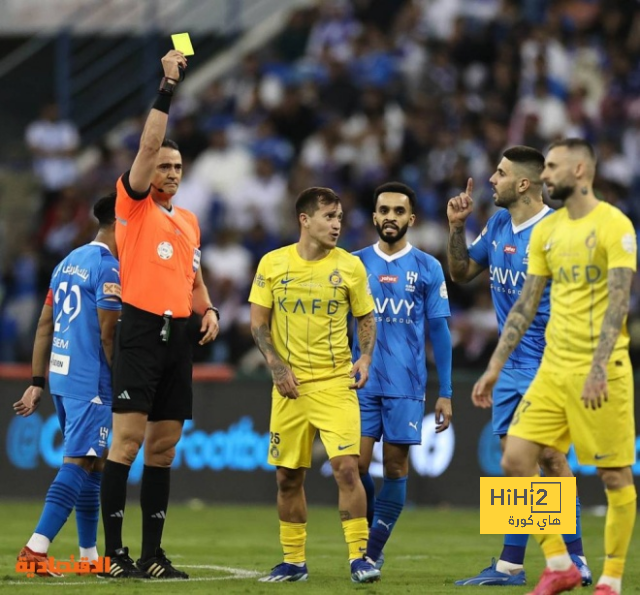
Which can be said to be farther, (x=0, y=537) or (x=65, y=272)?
(x=0, y=537)

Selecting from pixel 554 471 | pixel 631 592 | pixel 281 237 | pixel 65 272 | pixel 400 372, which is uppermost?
pixel 281 237

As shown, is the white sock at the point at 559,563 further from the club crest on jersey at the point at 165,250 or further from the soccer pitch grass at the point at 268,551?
the club crest on jersey at the point at 165,250

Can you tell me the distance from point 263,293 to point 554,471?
2262mm

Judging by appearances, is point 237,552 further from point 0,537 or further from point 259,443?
point 259,443

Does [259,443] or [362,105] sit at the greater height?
[362,105]

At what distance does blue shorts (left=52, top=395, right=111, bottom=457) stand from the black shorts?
1.32ft

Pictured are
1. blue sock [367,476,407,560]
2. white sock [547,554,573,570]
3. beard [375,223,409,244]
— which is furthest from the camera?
beard [375,223,409,244]

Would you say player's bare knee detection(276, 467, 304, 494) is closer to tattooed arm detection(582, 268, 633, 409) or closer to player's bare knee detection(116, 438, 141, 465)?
player's bare knee detection(116, 438, 141, 465)

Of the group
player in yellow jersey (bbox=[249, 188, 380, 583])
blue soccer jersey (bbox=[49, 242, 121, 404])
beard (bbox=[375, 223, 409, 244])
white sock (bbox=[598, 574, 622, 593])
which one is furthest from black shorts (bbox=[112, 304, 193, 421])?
white sock (bbox=[598, 574, 622, 593])

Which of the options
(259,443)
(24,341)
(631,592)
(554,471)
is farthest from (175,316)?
(24,341)

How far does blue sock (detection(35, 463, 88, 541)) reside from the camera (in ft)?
30.7

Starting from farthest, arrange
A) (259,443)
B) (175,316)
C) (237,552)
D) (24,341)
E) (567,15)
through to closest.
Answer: (567,15)
(24,341)
(259,443)
(237,552)
(175,316)

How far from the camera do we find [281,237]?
2047 cm

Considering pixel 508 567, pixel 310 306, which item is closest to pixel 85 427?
pixel 310 306
